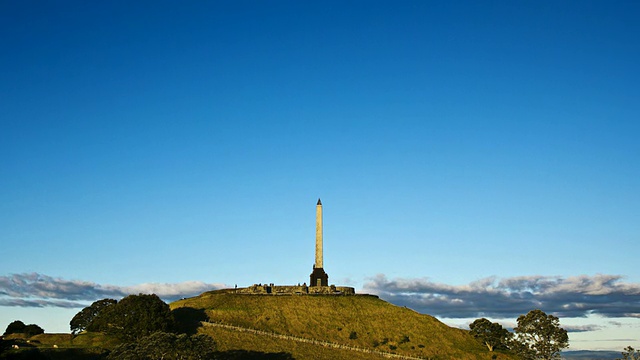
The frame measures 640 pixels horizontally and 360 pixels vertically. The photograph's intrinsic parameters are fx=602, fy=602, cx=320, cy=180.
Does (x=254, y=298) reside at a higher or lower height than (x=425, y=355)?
higher

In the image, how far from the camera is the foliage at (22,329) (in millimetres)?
112775

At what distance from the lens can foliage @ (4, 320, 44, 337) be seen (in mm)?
112775

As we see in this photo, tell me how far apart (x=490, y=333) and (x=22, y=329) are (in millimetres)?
89588

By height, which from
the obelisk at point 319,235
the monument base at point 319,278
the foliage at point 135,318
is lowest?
the foliage at point 135,318

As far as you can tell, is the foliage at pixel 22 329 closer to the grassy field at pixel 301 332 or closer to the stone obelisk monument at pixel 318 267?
the grassy field at pixel 301 332

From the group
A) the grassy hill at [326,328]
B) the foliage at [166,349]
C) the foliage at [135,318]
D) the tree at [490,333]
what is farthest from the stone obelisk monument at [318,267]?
the foliage at [166,349]

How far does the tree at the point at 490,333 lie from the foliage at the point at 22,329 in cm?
8373

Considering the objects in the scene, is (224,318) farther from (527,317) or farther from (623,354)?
(623,354)

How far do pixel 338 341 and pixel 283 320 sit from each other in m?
12.2

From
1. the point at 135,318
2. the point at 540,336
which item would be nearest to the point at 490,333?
the point at 540,336

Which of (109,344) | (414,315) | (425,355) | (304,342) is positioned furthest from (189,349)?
(414,315)

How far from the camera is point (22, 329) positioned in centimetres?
11500

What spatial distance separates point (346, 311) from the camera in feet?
404

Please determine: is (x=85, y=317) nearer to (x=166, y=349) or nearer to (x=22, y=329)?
(x=22, y=329)
